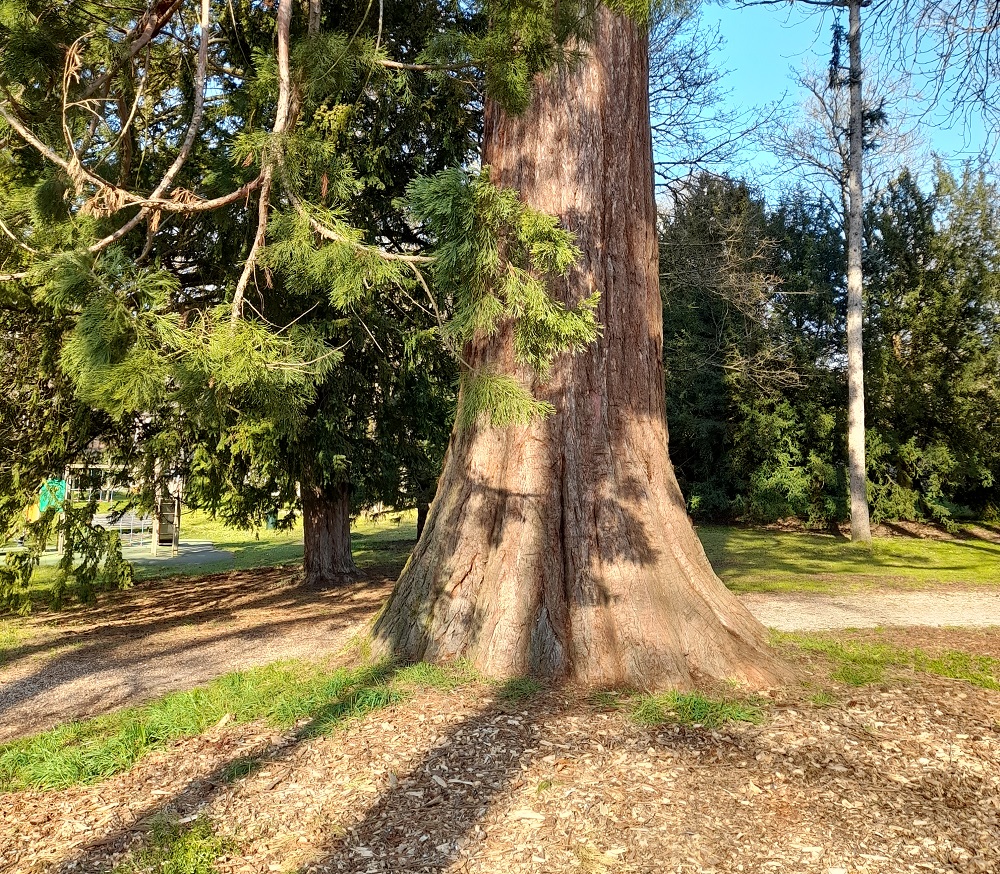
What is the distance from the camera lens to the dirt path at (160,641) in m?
5.63

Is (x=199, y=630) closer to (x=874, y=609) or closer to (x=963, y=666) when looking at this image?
(x=963, y=666)

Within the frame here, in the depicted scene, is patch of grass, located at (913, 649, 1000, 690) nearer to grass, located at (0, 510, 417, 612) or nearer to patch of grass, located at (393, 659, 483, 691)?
patch of grass, located at (393, 659, 483, 691)

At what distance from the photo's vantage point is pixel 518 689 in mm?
4348

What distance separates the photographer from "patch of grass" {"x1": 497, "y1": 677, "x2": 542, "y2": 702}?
429cm

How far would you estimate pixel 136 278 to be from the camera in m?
3.59

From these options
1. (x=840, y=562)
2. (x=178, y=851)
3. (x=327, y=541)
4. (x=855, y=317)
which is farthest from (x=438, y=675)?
(x=855, y=317)

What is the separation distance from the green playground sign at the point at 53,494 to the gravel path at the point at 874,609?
7010mm

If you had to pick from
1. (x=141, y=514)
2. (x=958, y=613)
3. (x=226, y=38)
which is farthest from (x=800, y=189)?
(x=141, y=514)

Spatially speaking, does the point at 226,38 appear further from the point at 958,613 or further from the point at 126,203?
the point at 958,613

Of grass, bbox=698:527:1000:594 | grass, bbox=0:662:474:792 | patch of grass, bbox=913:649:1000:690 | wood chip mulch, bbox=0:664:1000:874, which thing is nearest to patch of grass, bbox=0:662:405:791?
grass, bbox=0:662:474:792

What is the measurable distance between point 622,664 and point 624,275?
239cm

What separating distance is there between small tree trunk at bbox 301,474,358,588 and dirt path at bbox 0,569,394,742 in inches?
12.6

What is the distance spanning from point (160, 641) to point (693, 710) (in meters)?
5.60

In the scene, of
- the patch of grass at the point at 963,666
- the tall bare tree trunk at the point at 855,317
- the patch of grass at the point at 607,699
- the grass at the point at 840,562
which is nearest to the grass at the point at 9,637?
→ the patch of grass at the point at 607,699
